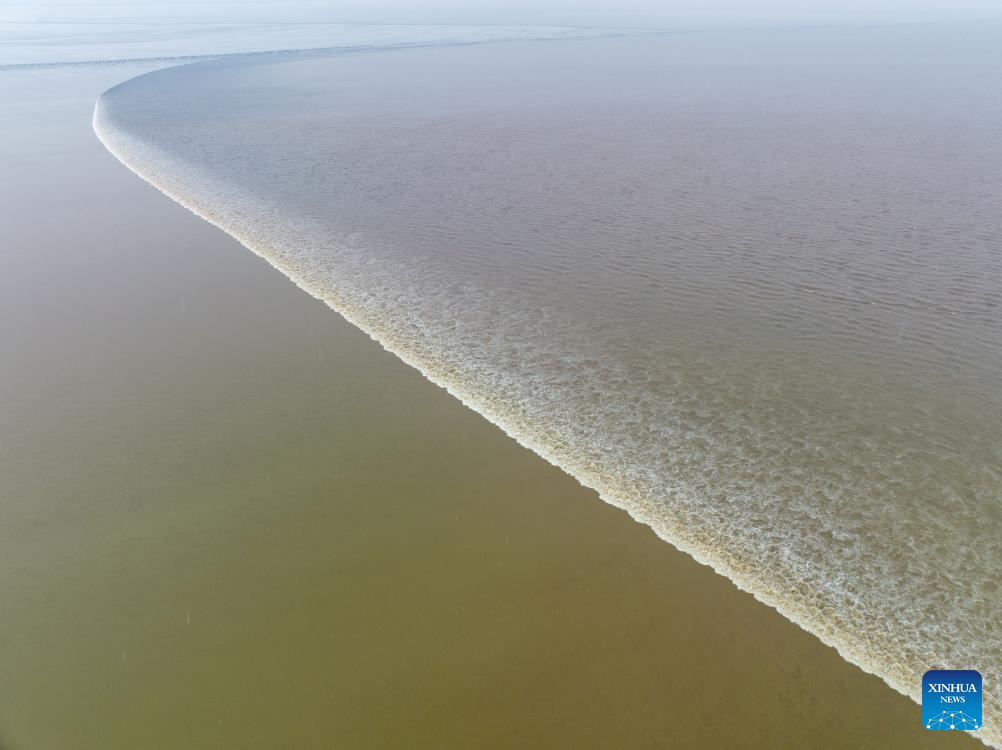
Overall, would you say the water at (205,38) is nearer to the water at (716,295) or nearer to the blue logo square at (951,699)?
the water at (716,295)

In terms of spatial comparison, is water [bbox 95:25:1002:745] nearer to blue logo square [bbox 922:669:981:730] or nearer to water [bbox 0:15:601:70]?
blue logo square [bbox 922:669:981:730]

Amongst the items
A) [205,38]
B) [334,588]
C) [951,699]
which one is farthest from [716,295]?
[205,38]

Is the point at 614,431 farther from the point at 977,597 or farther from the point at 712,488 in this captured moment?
the point at 977,597

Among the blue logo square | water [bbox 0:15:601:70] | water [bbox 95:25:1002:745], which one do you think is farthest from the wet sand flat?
water [bbox 0:15:601:70]

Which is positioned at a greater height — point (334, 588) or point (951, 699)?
point (334, 588)

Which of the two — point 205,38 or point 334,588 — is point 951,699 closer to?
point 334,588

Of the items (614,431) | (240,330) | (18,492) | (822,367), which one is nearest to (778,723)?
(614,431)
